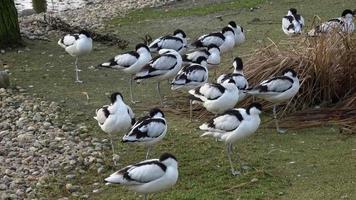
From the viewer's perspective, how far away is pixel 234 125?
8.66 meters

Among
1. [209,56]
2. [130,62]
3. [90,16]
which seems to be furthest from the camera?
[90,16]

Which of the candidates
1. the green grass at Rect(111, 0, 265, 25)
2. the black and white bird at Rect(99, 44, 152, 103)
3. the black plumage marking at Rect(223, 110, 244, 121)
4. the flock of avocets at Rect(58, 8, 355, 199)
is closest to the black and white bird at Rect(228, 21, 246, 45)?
the flock of avocets at Rect(58, 8, 355, 199)

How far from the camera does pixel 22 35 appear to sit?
56.6ft

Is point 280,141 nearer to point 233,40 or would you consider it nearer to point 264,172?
point 264,172

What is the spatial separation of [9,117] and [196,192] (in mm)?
4327

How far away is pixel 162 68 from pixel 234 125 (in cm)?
326

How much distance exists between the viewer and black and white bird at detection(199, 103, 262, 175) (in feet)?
28.4

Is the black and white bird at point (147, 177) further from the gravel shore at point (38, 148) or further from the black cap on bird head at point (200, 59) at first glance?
the black cap on bird head at point (200, 59)

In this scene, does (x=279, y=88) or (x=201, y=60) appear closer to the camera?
(x=279, y=88)

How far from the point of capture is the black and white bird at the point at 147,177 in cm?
728

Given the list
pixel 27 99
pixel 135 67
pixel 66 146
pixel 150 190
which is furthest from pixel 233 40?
pixel 150 190

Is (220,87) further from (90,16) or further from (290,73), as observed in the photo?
(90,16)

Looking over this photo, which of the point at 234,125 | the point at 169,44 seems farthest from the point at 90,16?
the point at 234,125

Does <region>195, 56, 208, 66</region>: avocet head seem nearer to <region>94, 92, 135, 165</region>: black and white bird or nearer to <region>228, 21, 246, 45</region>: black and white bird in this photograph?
<region>228, 21, 246, 45</region>: black and white bird
